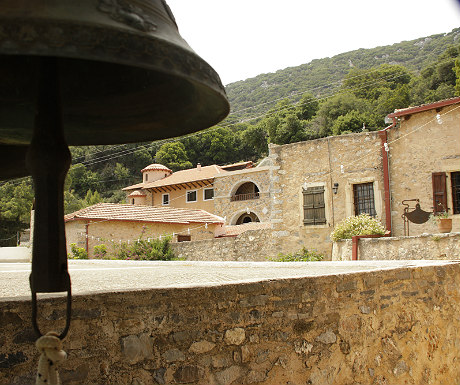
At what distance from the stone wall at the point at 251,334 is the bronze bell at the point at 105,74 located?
85 centimetres

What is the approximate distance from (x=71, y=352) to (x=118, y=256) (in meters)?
14.9

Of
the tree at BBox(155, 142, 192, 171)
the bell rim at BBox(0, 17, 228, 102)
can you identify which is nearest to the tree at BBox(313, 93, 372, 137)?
the tree at BBox(155, 142, 192, 171)

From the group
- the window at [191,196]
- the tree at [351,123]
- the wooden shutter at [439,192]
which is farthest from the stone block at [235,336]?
the window at [191,196]

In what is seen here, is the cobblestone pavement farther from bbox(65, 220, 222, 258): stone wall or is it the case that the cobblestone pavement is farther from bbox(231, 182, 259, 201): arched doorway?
bbox(231, 182, 259, 201): arched doorway

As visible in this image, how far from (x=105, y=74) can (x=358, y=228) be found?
12455 millimetres

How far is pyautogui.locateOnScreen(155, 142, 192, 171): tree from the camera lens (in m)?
52.3

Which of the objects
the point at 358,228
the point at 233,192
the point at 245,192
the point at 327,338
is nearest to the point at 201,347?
the point at 327,338

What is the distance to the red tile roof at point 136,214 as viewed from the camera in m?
18.4

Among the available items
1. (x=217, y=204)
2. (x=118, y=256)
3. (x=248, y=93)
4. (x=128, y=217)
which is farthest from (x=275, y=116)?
(x=248, y=93)

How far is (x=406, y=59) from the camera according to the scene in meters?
79.7

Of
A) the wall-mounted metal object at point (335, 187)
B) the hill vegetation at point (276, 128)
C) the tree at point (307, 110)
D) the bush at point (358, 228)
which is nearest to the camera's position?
the bush at point (358, 228)

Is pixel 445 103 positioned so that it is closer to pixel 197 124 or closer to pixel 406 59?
pixel 197 124

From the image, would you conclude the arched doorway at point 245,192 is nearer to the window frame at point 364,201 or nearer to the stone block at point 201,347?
the window frame at point 364,201

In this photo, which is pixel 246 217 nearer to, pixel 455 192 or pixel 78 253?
pixel 78 253
